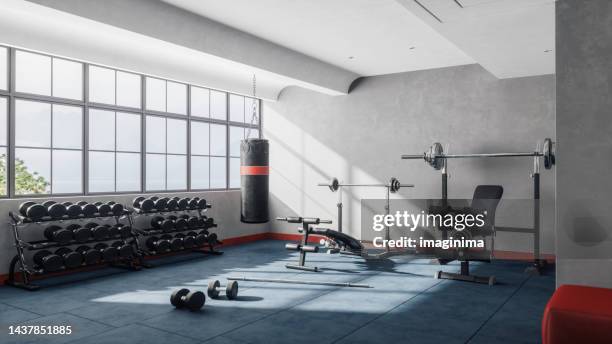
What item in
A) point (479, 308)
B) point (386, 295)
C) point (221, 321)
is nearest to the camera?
point (221, 321)

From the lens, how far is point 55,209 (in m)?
4.55

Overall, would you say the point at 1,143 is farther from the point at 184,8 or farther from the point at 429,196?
the point at 429,196

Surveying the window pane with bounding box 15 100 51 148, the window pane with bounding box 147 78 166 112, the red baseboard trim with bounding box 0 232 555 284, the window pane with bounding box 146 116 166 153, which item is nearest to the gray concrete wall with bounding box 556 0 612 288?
the red baseboard trim with bounding box 0 232 555 284

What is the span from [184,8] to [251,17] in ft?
2.05

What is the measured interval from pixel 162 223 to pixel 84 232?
106 cm

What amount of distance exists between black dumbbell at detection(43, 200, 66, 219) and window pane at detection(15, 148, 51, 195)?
511 cm

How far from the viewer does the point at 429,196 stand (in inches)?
254

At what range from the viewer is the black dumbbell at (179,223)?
19.0 feet

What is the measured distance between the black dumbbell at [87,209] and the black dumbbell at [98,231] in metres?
0.14

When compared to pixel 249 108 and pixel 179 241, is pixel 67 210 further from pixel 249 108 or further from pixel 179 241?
pixel 249 108

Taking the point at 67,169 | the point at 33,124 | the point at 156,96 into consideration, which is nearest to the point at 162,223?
the point at 156,96

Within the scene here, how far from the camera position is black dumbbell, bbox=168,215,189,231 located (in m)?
5.80

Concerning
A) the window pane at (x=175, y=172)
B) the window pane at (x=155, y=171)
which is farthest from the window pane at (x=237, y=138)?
the window pane at (x=155, y=171)

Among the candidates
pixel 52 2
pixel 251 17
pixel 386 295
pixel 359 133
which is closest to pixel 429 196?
pixel 359 133
